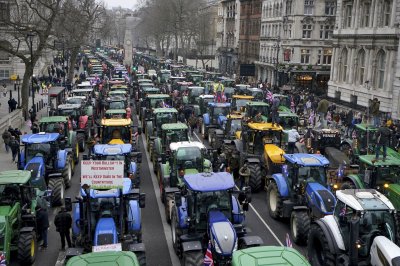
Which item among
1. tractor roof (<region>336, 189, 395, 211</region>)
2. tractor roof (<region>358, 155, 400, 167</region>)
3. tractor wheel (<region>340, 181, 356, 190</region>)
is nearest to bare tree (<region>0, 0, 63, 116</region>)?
tractor wheel (<region>340, 181, 356, 190</region>)

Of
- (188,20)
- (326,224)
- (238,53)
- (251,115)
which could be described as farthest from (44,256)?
(188,20)

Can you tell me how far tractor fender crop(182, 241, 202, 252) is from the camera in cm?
1115

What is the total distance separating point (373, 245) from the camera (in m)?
10.0

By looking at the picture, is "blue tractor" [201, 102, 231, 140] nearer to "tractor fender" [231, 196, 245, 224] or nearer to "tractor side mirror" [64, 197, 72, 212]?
"tractor fender" [231, 196, 245, 224]

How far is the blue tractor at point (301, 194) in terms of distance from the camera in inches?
542

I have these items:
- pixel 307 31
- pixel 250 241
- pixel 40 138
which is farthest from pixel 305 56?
pixel 250 241

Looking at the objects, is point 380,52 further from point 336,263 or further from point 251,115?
point 336,263

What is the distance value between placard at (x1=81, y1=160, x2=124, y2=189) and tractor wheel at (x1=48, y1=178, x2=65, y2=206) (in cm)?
572

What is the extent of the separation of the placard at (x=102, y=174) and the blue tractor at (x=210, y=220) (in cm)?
182

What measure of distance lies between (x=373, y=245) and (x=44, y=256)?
8620mm

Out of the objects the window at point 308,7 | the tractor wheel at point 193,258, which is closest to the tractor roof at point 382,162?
the tractor wheel at point 193,258

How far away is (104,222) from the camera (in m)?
11.4

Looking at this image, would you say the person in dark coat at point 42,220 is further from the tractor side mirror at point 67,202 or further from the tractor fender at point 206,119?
the tractor fender at point 206,119

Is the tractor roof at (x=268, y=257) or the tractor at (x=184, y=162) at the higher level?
the tractor roof at (x=268, y=257)
